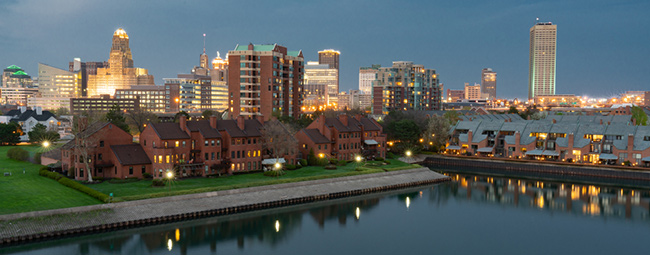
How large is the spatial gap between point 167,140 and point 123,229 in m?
19.7

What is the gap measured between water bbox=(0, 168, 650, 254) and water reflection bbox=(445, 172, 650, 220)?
14cm

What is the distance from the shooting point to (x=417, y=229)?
56.8 m

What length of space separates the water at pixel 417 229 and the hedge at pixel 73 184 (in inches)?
232

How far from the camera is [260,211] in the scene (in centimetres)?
6188

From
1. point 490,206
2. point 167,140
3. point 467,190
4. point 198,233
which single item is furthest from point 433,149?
point 198,233

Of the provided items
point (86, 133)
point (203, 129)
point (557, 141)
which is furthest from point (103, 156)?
point (557, 141)

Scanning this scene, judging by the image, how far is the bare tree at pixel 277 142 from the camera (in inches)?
3150

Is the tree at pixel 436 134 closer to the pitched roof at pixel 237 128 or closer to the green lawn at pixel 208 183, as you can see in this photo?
the green lawn at pixel 208 183

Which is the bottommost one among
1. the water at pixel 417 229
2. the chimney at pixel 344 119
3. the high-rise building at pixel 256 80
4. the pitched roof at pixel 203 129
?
the water at pixel 417 229

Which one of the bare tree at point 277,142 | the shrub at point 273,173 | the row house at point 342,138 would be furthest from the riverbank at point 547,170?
the shrub at point 273,173

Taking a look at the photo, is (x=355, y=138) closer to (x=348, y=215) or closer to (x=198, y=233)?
(x=348, y=215)

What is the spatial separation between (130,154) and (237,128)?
55.2ft

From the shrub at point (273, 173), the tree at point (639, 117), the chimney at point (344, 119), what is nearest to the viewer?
the shrub at point (273, 173)

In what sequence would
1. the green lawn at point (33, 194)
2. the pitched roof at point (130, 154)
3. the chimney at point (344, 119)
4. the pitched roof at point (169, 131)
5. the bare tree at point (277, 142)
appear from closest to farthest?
1. the green lawn at point (33, 194)
2. the pitched roof at point (130, 154)
3. the pitched roof at point (169, 131)
4. the bare tree at point (277, 142)
5. the chimney at point (344, 119)
